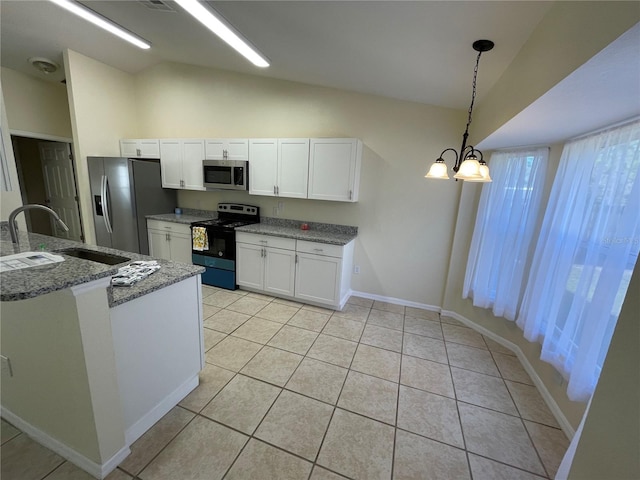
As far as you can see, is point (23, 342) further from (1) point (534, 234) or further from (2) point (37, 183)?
(2) point (37, 183)

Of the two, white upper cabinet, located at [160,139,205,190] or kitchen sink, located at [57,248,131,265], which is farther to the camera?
white upper cabinet, located at [160,139,205,190]

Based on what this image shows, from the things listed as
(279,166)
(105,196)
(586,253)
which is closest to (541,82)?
(586,253)

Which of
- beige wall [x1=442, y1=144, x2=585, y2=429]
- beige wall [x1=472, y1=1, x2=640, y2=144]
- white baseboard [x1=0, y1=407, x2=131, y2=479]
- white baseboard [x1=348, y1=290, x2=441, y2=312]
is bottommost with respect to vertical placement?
white baseboard [x1=0, y1=407, x2=131, y2=479]

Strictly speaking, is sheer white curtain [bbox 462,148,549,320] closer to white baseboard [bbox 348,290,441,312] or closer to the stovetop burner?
white baseboard [bbox 348,290,441,312]

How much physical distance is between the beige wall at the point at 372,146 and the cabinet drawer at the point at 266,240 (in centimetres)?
59

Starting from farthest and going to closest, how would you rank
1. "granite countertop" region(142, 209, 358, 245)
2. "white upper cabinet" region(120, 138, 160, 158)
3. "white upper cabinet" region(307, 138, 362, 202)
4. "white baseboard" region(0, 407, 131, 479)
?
"white upper cabinet" region(120, 138, 160, 158) < "granite countertop" region(142, 209, 358, 245) < "white upper cabinet" region(307, 138, 362, 202) < "white baseboard" region(0, 407, 131, 479)

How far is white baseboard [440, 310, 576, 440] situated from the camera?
71.9 inches

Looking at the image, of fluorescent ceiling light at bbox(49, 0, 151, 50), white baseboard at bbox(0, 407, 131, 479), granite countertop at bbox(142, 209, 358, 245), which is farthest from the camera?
granite countertop at bbox(142, 209, 358, 245)

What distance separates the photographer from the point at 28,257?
127 centimetres

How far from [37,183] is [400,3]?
6.78 meters

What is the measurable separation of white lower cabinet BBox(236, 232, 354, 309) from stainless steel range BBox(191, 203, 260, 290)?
11 centimetres

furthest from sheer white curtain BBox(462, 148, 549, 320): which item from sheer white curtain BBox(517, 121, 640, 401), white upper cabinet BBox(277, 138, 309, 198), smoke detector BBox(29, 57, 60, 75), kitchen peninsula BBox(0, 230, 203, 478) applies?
smoke detector BBox(29, 57, 60, 75)

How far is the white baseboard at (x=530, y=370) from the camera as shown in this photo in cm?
183

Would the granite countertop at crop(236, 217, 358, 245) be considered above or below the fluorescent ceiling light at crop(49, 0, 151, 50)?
below
